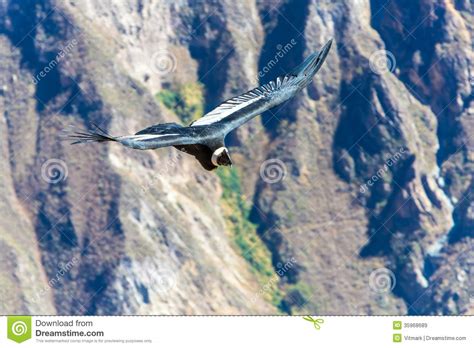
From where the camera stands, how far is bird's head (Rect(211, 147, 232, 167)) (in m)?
67.1

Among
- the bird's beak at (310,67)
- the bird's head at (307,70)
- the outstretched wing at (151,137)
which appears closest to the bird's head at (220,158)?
the outstretched wing at (151,137)

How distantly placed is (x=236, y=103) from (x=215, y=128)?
10.5ft

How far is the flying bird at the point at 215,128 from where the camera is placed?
212 feet

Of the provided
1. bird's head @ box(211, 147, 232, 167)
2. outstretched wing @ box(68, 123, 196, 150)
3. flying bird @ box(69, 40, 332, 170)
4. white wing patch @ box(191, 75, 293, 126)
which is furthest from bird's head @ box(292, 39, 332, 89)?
outstretched wing @ box(68, 123, 196, 150)

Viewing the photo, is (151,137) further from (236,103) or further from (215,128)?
(236,103)

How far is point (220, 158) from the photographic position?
2640 inches

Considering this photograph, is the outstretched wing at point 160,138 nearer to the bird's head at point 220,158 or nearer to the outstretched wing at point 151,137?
the outstretched wing at point 151,137

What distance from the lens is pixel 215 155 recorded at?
67.1 meters

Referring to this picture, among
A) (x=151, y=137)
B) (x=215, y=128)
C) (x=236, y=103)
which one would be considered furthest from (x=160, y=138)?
(x=236, y=103)
